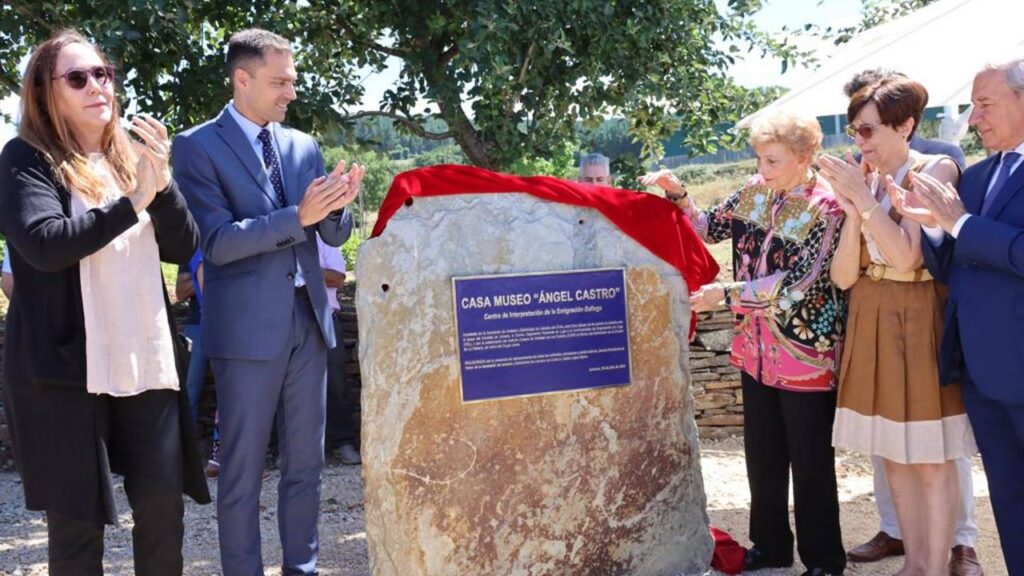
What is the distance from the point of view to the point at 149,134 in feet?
10.5

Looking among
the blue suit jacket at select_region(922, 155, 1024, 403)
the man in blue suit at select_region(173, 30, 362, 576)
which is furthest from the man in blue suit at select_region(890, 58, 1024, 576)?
the man in blue suit at select_region(173, 30, 362, 576)

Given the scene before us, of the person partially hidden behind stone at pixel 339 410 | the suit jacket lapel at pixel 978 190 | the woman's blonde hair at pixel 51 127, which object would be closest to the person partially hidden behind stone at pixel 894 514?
the suit jacket lapel at pixel 978 190

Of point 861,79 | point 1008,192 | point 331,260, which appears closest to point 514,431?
point 1008,192

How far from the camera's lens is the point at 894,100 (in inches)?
153

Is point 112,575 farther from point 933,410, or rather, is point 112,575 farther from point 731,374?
point 731,374

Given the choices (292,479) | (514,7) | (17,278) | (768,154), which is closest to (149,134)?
(17,278)

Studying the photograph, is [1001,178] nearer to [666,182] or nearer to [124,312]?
[666,182]

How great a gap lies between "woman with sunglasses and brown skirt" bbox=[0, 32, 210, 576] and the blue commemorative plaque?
1094mm

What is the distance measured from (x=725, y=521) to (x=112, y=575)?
3023 mm

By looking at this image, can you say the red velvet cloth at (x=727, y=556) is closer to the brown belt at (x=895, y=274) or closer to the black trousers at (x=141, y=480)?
the brown belt at (x=895, y=274)

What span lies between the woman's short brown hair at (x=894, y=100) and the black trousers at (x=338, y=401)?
12.0 ft

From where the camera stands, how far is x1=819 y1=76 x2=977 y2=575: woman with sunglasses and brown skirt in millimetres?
3879

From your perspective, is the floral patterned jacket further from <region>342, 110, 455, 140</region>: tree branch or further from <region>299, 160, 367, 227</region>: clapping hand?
<region>342, 110, 455, 140</region>: tree branch

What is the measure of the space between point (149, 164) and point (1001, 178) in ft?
9.40
